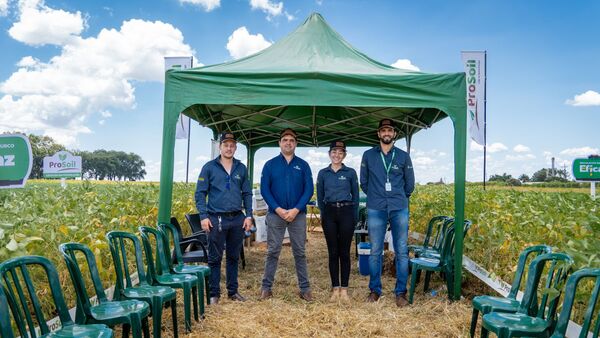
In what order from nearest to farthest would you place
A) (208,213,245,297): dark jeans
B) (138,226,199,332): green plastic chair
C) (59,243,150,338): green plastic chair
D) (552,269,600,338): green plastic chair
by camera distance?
(552,269,600,338): green plastic chair
(59,243,150,338): green plastic chair
(138,226,199,332): green plastic chair
(208,213,245,297): dark jeans

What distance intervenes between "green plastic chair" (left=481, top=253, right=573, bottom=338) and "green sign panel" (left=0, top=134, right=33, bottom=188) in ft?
12.0

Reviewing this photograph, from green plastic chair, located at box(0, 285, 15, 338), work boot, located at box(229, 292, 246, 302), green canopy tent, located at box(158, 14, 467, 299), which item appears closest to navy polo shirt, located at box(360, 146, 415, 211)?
green canopy tent, located at box(158, 14, 467, 299)

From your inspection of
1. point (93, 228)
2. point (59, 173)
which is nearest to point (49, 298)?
point (93, 228)

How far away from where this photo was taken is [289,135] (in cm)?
495

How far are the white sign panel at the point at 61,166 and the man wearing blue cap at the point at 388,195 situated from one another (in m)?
7.78

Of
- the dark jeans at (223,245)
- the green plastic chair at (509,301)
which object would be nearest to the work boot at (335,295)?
the dark jeans at (223,245)

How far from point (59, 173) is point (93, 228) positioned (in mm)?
6829

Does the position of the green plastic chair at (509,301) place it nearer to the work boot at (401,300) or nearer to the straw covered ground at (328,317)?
the straw covered ground at (328,317)

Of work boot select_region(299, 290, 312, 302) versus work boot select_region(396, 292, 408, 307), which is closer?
work boot select_region(396, 292, 408, 307)

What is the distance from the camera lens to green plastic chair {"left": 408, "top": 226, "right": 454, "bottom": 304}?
16.0 feet

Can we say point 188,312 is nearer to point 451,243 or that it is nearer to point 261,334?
point 261,334

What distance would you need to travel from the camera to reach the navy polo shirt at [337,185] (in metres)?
4.88

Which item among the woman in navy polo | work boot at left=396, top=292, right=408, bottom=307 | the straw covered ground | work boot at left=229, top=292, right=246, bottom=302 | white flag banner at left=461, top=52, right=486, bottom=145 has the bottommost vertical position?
the straw covered ground

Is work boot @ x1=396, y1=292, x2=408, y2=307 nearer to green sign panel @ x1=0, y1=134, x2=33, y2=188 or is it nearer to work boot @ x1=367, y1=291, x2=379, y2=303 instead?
work boot @ x1=367, y1=291, x2=379, y2=303
